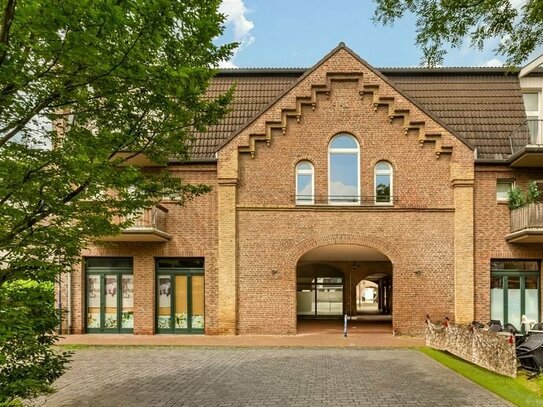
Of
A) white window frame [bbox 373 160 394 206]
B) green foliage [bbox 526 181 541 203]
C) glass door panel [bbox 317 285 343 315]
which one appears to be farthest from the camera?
glass door panel [bbox 317 285 343 315]

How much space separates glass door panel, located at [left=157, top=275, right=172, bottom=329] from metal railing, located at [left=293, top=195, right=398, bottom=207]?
5.74 meters

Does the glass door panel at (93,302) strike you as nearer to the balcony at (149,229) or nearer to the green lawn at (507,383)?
the balcony at (149,229)

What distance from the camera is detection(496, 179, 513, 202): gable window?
16203mm

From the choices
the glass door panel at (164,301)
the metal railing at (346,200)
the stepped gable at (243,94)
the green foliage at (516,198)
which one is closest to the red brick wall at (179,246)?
the glass door panel at (164,301)

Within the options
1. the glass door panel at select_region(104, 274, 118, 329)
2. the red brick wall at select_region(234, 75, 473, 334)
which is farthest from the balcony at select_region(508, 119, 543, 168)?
the glass door panel at select_region(104, 274, 118, 329)

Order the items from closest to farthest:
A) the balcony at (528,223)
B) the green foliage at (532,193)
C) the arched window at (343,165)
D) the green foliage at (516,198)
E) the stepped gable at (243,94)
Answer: the balcony at (528,223), the green foliage at (532,193), the green foliage at (516,198), the arched window at (343,165), the stepped gable at (243,94)

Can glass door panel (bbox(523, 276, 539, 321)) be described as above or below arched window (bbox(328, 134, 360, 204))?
below

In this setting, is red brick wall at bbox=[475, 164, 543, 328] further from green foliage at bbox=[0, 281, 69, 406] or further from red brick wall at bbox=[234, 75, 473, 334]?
green foliage at bbox=[0, 281, 69, 406]

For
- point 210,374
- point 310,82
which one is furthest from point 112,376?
point 310,82

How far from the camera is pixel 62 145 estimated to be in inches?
231

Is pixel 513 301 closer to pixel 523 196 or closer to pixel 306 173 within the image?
pixel 523 196

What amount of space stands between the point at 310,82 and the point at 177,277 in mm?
8790

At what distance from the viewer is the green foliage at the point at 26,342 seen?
16.7 feet

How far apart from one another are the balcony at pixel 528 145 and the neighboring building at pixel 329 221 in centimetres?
7
